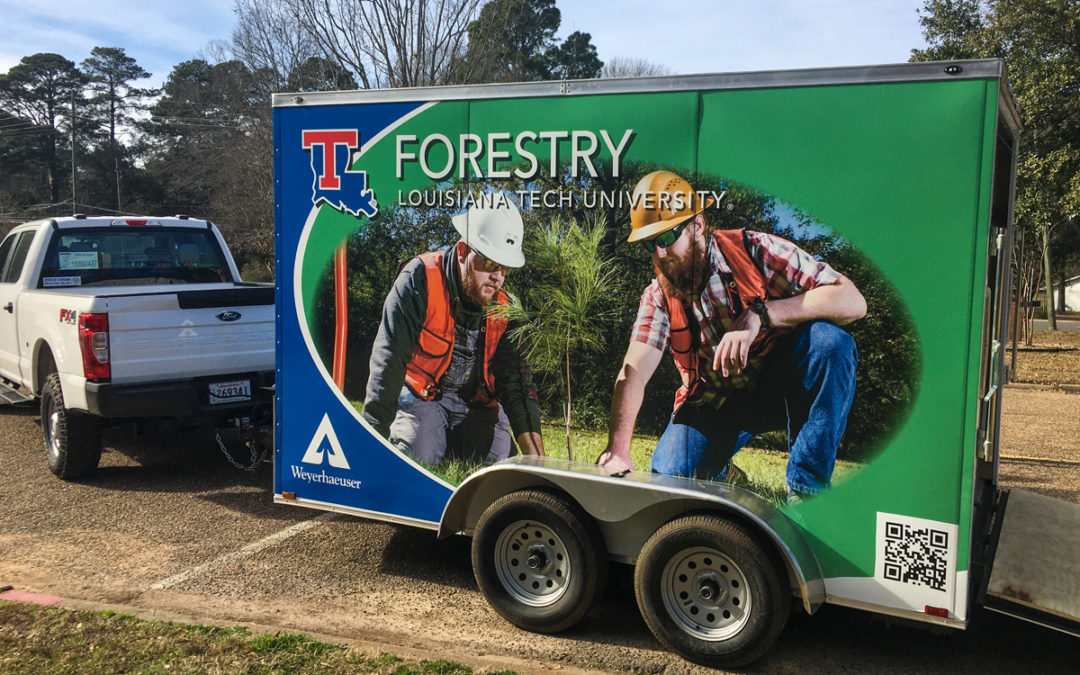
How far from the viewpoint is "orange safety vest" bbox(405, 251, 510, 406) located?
4.58m

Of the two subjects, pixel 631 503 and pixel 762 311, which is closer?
pixel 762 311

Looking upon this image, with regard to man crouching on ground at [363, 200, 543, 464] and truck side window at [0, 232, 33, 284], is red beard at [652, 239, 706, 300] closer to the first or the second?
man crouching on ground at [363, 200, 543, 464]

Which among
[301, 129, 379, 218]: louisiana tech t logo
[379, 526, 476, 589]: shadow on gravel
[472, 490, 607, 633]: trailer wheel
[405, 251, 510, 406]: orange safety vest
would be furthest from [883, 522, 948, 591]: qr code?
[301, 129, 379, 218]: louisiana tech t logo

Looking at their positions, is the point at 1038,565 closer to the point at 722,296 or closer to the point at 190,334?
the point at 722,296

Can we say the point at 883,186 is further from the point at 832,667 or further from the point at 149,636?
the point at 149,636

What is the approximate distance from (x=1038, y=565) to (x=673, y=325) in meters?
2.22

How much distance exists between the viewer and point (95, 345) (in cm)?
662

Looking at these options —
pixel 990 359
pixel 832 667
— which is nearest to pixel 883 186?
pixel 990 359

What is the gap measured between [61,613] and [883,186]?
484cm

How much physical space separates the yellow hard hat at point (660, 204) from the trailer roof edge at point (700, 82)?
46 centimetres

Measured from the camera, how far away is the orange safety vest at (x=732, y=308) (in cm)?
395

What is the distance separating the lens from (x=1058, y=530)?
15.3 ft

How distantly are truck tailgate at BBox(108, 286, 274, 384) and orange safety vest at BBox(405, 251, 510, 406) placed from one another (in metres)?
3.12

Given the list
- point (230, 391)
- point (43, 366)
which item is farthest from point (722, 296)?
point (43, 366)
